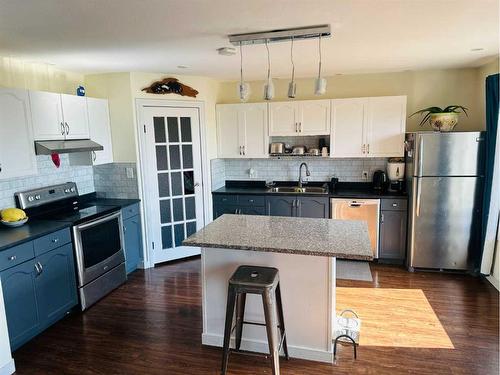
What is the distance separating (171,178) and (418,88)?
3411mm

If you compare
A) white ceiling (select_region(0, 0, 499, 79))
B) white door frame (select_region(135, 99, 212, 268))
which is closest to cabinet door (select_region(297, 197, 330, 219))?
white door frame (select_region(135, 99, 212, 268))

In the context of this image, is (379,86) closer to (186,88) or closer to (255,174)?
(255,174)

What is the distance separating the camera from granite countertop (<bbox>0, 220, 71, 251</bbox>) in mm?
2648

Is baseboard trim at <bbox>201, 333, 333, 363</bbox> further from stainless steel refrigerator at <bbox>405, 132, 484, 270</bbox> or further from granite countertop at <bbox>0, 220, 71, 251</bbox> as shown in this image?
stainless steel refrigerator at <bbox>405, 132, 484, 270</bbox>

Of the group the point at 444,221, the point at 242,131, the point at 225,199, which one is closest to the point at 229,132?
the point at 242,131

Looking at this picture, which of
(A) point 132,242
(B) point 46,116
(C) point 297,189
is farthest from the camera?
(C) point 297,189

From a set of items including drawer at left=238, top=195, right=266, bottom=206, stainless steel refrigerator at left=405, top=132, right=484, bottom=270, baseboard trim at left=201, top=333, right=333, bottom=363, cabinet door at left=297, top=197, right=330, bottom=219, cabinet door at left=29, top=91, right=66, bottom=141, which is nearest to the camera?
baseboard trim at left=201, top=333, right=333, bottom=363

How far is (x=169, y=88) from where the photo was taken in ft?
13.9

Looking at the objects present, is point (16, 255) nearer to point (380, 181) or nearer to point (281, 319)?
point (281, 319)

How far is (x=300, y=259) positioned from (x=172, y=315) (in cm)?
148

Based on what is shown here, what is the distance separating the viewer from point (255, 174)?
520cm

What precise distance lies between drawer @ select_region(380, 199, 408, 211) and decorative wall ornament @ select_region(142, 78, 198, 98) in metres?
2.83

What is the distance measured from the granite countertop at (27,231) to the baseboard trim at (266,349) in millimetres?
1586

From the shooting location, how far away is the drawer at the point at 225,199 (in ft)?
15.6
